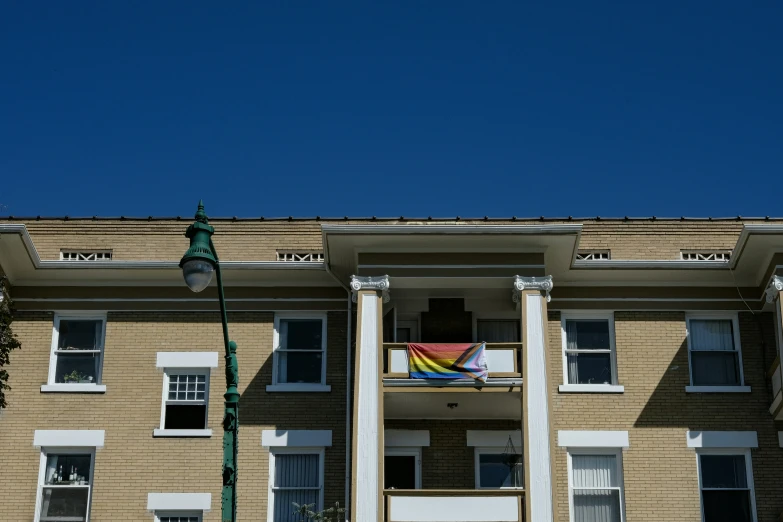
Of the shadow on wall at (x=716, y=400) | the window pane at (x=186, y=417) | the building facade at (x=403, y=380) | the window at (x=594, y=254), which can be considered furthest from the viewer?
the window at (x=594, y=254)

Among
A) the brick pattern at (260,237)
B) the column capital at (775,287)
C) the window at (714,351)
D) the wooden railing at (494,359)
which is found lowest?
the wooden railing at (494,359)

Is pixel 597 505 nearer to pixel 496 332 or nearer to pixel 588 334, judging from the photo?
pixel 588 334

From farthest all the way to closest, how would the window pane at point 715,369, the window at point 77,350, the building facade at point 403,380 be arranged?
Result: the window at point 77,350 → the window pane at point 715,369 → the building facade at point 403,380

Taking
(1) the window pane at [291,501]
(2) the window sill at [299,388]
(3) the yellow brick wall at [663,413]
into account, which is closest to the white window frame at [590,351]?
(3) the yellow brick wall at [663,413]

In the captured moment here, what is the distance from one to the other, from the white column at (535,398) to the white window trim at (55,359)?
9.03 m

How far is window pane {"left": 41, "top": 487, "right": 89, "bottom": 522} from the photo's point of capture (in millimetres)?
26500

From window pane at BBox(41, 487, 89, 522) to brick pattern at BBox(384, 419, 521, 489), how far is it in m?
6.51

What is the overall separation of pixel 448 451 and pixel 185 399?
5.71 meters

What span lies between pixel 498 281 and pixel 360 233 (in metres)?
3.08

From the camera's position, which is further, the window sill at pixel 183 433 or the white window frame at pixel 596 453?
the window sill at pixel 183 433

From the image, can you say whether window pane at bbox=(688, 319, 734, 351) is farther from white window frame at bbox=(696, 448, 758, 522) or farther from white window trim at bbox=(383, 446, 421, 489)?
white window trim at bbox=(383, 446, 421, 489)

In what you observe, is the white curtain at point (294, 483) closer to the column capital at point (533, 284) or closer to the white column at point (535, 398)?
the white column at point (535, 398)

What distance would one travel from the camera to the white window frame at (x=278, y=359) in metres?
27.4

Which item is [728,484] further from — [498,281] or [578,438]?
[498,281]
